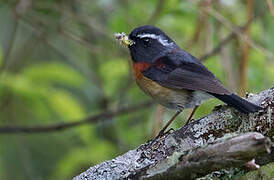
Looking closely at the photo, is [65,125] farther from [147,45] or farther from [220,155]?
[220,155]

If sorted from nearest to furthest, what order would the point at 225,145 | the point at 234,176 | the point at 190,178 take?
the point at 225,145, the point at 190,178, the point at 234,176

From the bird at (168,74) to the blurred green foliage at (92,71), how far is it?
1.41 ft

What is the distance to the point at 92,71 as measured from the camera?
6902 mm

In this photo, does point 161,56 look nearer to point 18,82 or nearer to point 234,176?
point 18,82

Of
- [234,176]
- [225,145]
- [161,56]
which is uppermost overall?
[161,56]

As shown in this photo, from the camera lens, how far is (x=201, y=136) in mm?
3041

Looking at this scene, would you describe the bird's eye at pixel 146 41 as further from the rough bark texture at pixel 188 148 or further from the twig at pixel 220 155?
the twig at pixel 220 155

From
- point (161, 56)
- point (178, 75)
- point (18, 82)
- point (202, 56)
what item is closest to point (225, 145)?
point (178, 75)

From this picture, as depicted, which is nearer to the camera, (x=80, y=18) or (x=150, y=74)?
(x=150, y=74)

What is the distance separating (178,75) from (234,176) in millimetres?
1571

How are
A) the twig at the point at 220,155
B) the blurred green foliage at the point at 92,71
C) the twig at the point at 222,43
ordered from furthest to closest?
the blurred green foliage at the point at 92,71, the twig at the point at 222,43, the twig at the point at 220,155

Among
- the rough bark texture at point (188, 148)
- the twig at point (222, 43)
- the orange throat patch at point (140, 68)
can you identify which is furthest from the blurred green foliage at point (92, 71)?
the rough bark texture at point (188, 148)

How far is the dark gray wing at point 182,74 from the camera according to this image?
4000 millimetres

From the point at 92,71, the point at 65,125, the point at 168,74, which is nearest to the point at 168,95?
the point at 168,74
